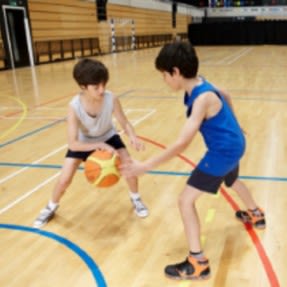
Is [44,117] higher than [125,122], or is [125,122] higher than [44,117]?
[125,122]

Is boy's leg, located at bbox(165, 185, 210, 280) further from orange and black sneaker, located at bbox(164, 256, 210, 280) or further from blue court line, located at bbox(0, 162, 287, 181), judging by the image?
blue court line, located at bbox(0, 162, 287, 181)

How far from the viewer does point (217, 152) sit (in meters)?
Result: 2.05

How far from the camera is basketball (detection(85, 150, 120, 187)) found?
8.40ft

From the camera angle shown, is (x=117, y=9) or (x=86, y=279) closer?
(x=86, y=279)

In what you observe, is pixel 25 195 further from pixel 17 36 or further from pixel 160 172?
pixel 17 36

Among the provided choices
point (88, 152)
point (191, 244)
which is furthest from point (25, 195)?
point (191, 244)

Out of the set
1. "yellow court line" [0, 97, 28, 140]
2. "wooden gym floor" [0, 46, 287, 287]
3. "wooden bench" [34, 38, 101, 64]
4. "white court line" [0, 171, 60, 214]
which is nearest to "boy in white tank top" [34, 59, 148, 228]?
"wooden gym floor" [0, 46, 287, 287]

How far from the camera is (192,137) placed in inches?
74.6

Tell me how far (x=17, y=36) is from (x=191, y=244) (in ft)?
47.9

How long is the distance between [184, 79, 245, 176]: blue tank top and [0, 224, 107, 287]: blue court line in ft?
2.74

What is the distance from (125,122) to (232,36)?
30301mm

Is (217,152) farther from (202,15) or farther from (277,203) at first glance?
(202,15)

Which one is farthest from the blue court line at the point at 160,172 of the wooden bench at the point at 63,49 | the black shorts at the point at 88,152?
the wooden bench at the point at 63,49

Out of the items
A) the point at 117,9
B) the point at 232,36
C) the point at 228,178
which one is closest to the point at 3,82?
the point at 228,178
